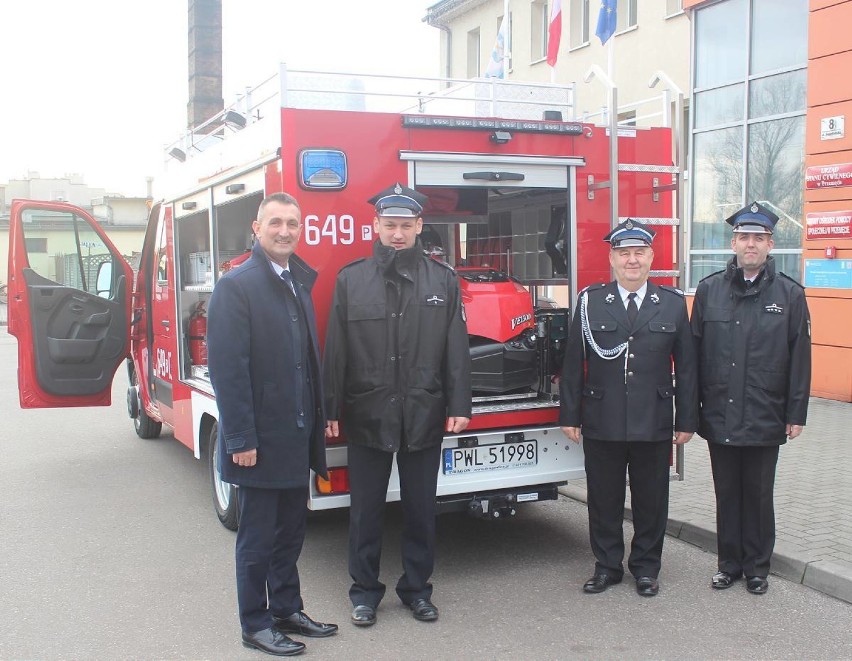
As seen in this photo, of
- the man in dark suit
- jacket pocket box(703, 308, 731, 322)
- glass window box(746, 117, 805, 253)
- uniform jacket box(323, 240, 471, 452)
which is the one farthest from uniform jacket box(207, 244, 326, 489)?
glass window box(746, 117, 805, 253)

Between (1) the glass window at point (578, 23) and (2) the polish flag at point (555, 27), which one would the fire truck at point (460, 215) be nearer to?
(2) the polish flag at point (555, 27)

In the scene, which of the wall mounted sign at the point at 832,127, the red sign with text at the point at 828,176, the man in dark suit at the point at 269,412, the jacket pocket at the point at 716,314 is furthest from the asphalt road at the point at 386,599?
the wall mounted sign at the point at 832,127

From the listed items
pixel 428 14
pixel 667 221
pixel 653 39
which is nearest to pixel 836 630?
pixel 667 221

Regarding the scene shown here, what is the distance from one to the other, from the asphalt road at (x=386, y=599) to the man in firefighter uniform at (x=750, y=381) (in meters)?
0.30

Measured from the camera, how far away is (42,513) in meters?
6.34

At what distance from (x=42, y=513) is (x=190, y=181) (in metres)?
2.64

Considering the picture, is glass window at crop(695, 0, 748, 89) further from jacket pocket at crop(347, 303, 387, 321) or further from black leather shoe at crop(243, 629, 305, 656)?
black leather shoe at crop(243, 629, 305, 656)

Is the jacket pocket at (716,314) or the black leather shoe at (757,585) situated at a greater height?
the jacket pocket at (716,314)

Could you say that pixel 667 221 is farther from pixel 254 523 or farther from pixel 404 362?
pixel 254 523

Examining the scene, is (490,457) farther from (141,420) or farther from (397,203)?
(141,420)

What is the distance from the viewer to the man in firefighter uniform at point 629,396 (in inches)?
177

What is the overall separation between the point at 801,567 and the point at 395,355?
8.13 ft

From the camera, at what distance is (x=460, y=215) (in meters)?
6.68

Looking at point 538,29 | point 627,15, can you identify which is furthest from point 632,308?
point 538,29
